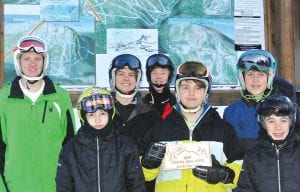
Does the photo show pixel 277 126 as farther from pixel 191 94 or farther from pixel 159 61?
pixel 159 61

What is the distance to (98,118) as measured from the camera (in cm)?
397

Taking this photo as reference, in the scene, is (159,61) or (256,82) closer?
(256,82)

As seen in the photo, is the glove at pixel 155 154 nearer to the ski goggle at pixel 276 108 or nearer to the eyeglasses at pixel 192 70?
the eyeglasses at pixel 192 70

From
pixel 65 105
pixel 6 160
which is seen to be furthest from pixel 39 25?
pixel 6 160

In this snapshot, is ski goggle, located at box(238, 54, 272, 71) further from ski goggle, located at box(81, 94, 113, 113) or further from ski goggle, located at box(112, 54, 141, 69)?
ski goggle, located at box(81, 94, 113, 113)

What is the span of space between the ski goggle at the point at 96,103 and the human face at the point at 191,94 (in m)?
0.60

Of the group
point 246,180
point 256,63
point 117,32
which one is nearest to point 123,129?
point 246,180

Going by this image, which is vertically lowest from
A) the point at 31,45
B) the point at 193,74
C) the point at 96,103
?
the point at 96,103

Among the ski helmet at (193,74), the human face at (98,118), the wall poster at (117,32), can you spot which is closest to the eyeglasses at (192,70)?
the ski helmet at (193,74)

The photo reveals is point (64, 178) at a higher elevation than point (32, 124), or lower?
lower

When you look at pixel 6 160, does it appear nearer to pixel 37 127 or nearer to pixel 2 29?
pixel 37 127

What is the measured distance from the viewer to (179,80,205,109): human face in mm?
4090

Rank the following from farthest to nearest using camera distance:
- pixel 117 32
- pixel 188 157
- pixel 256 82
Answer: pixel 117 32
pixel 256 82
pixel 188 157

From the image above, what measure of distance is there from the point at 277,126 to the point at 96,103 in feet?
4.69
